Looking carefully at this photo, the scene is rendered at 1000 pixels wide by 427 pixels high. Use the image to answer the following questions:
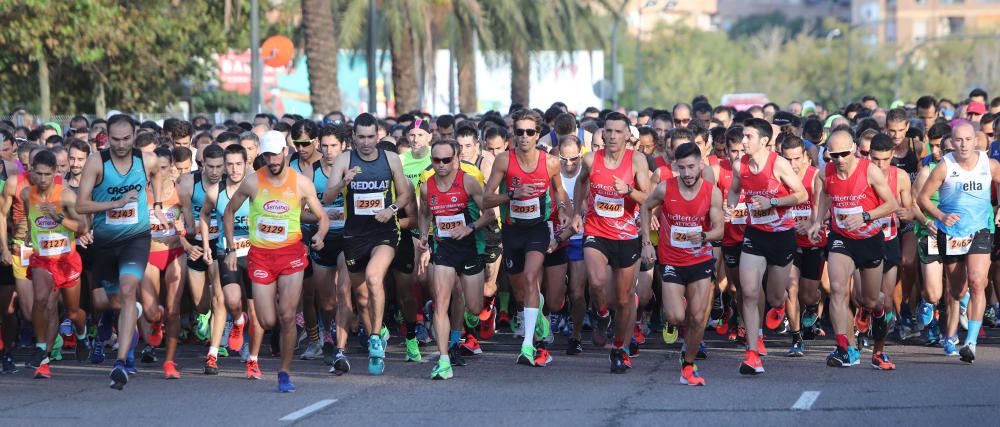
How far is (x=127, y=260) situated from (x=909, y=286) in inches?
263

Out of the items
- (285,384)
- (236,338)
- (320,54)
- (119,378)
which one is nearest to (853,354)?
(285,384)

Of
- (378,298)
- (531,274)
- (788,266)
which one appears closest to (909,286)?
(788,266)

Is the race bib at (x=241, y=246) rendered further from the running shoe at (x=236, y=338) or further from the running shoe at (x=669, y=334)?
the running shoe at (x=669, y=334)

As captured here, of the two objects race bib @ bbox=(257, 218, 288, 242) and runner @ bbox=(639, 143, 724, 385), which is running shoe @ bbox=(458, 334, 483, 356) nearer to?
runner @ bbox=(639, 143, 724, 385)

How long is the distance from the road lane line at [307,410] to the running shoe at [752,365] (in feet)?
9.74

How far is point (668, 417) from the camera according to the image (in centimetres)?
973

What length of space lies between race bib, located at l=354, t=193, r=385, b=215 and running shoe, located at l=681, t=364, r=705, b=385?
2.54 m

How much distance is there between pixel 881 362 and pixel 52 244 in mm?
6218

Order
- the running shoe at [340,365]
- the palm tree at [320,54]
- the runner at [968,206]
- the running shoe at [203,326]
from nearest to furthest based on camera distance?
1. the running shoe at [340,365]
2. the runner at [968,206]
3. the running shoe at [203,326]
4. the palm tree at [320,54]

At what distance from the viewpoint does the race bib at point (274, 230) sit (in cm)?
1108

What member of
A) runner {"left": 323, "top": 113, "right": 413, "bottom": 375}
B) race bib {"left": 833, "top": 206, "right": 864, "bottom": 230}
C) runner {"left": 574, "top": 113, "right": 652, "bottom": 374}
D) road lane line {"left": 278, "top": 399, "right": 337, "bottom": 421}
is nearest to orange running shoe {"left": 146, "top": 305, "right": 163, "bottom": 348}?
runner {"left": 323, "top": 113, "right": 413, "bottom": 375}

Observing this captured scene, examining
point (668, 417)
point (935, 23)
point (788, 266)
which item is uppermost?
point (935, 23)

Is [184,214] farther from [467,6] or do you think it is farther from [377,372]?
[467,6]

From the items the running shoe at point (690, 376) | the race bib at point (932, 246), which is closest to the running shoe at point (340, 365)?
the running shoe at point (690, 376)
